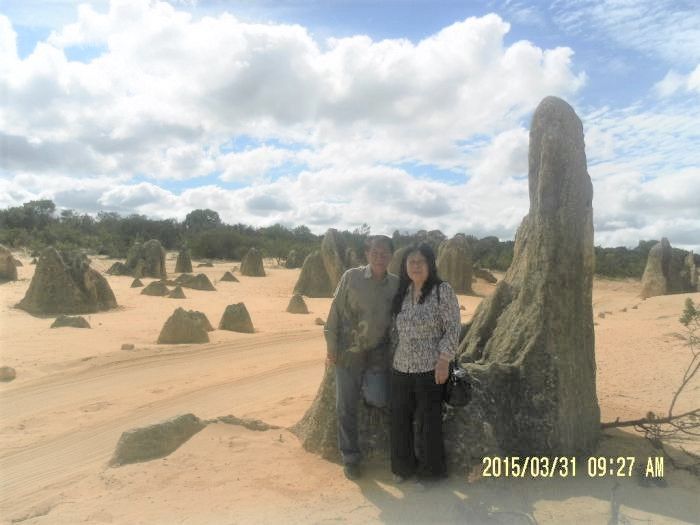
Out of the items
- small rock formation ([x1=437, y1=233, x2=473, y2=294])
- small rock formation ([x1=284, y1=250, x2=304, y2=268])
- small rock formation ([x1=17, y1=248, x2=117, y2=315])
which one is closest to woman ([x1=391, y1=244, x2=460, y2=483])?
small rock formation ([x1=17, y1=248, x2=117, y2=315])

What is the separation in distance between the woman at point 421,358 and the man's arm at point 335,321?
18.2 inches

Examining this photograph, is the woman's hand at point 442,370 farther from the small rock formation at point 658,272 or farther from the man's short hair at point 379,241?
the small rock formation at point 658,272

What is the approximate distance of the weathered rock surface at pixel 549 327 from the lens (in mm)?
4531

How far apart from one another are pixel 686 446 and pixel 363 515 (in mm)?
2952

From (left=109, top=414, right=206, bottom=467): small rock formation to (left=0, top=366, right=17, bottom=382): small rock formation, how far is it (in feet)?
12.0

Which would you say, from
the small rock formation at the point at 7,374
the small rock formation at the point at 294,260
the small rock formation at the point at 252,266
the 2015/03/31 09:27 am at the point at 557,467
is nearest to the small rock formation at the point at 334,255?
the small rock formation at the point at 252,266

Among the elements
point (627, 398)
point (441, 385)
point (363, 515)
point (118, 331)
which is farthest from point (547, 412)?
point (118, 331)

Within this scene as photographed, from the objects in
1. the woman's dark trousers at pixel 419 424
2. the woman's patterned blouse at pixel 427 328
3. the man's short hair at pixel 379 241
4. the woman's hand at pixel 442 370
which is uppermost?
the man's short hair at pixel 379 241

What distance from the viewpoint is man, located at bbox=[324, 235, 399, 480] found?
4.49m

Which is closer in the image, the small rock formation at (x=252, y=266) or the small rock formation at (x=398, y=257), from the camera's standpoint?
the small rock formation at (x=398, y=257)

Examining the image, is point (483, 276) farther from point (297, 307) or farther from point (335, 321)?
point (335, 321)

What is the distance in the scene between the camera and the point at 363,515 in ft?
12.9

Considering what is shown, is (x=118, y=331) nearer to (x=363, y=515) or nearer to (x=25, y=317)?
(x=25, y=317)

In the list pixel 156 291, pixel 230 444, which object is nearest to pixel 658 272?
pixel 156 291
